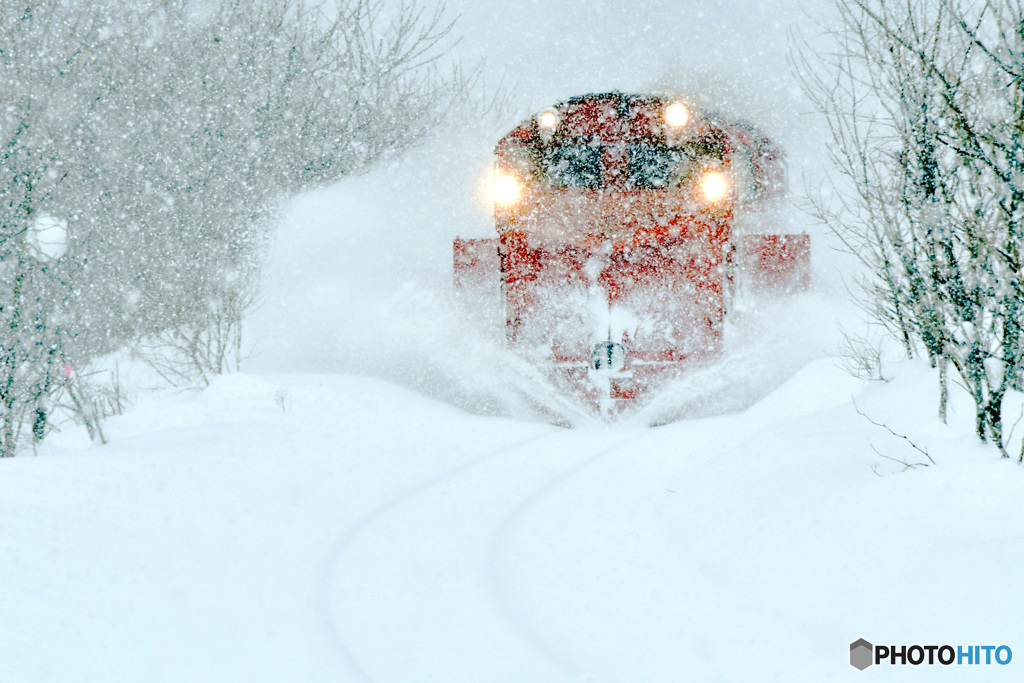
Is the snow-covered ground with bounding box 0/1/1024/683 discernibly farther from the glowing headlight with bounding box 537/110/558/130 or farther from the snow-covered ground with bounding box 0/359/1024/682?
the glowing headlight with bounding box 537/110/558/130

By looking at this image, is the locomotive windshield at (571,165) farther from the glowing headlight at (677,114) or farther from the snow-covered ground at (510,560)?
the snow-covered ground at (510,560)

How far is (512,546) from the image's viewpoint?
4125 millimetres

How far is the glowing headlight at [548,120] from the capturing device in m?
7.87

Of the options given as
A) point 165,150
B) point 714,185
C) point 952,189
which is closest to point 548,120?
point 714,185

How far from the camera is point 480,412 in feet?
29.5

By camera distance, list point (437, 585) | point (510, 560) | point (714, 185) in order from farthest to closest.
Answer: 1. point (714, 185)
2. point (510, 560)
3. point (437, 585)

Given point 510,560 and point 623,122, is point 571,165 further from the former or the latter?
point 510,560

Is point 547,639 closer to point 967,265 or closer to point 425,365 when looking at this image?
point 967,265

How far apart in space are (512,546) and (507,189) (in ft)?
15.9

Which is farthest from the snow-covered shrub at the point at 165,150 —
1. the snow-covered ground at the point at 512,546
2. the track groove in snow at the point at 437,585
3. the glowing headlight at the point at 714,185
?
the glowing headlight at the point at 714,185

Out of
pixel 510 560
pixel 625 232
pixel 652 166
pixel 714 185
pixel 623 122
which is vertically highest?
pixel 623 122

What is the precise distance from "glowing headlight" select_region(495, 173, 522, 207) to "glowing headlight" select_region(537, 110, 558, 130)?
1.99 feet

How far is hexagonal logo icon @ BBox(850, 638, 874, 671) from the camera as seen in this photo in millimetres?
2644

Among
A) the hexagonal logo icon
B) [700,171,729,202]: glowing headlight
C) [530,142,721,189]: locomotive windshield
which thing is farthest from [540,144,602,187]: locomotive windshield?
the hexagonal logo icon
